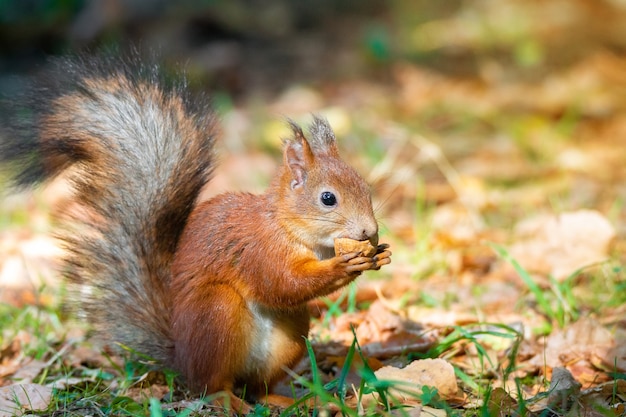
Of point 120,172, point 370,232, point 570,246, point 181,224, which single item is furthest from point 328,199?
point 570,246

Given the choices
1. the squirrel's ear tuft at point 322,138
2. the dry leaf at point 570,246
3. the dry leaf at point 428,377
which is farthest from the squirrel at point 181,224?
the dry leaf at point 570,246

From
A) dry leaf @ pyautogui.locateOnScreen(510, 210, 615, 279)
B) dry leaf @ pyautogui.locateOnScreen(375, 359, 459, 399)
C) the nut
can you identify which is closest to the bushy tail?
the nut

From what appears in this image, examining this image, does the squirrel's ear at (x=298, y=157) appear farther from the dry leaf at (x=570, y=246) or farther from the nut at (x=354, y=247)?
the dry leaf at (x=570, y=246)

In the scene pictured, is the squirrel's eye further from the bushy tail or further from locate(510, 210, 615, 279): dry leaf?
locate(510, 210, 615, 279): dry leaf

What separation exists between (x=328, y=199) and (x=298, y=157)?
163 millimetres

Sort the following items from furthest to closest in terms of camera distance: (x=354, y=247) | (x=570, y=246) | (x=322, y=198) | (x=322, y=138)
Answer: (x=570, y=246) < (x=322, y=138) < (x=322, y=198) < (x=354, y=247)

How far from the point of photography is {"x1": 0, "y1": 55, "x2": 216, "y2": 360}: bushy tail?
241cm

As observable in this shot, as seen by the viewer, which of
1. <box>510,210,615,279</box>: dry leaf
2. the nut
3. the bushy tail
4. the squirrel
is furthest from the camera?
<box>510,210,615,279</box>: dry leaf

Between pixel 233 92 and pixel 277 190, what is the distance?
397cm

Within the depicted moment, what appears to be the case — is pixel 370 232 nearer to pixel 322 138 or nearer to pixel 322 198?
pixel 322 198

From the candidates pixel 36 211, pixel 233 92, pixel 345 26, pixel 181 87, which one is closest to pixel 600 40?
pixel 345 26

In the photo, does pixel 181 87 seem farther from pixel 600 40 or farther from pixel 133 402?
pixel 600 40

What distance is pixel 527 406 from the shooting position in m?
2.14

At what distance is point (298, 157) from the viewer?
2346 mm
